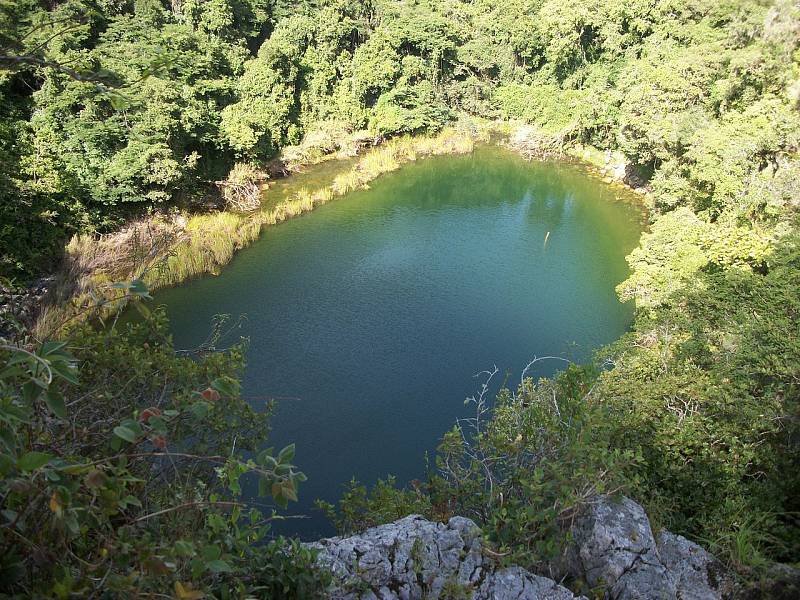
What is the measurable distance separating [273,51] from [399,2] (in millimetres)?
10303

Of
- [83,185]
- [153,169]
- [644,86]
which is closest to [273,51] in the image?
[153,169]

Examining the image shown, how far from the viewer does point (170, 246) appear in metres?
13.6

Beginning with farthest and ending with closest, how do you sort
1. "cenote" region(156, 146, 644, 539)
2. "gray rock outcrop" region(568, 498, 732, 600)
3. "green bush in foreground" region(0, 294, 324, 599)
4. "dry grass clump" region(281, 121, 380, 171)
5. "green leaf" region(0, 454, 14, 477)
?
"dry grass clump" region(281, 121, 380, 171)
"cenote" region(156, 146, 644, 539)
"gray rock outcrop" region(568, 498, 732, 600)
"green bush in foreground" region(0, 294, 324, 599)
"green leaf" region(0, 454, 14, 477)

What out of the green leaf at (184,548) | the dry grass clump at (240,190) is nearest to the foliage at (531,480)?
the green leaf at (184,548)

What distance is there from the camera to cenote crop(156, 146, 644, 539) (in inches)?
380

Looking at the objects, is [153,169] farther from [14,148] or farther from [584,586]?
[584,586]

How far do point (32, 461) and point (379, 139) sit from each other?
2363 centimetres

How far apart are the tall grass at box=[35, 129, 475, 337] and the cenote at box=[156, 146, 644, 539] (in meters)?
0.39

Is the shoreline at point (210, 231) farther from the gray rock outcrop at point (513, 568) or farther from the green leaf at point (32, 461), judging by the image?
the green leaf at point (32, 461)

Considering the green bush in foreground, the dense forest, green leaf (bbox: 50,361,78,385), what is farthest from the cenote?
green leaf (bbox: 50,361,78,385)

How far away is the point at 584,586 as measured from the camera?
14.4ft

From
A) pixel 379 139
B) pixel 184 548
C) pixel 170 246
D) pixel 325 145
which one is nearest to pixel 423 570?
pixel 184 548

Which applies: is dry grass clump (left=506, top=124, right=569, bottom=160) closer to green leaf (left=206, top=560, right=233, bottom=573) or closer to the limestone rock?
the limestone rock

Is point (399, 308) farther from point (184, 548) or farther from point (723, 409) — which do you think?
point (184, 548)
